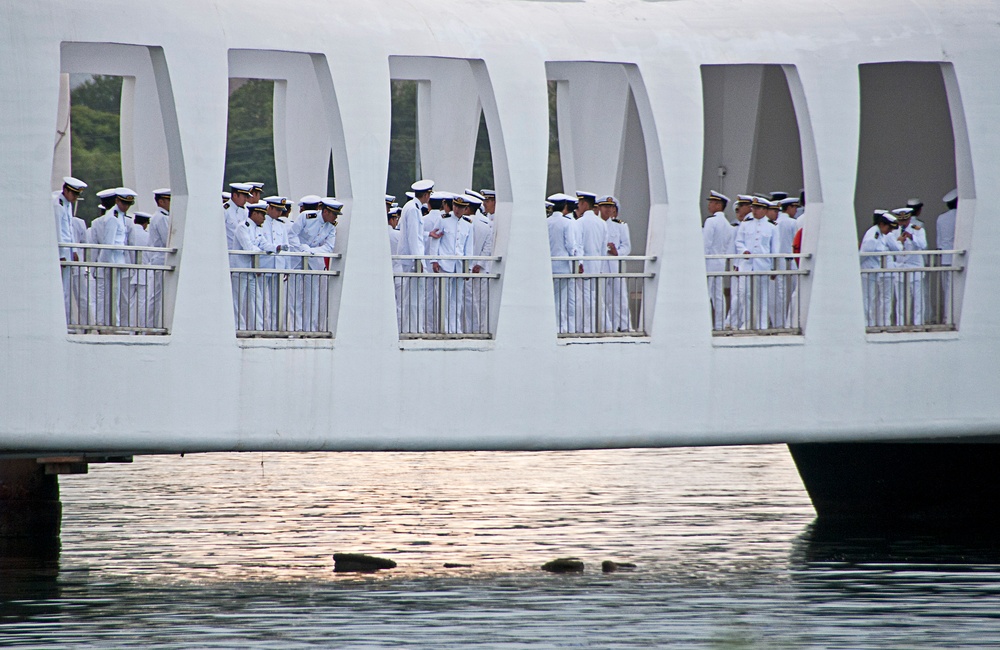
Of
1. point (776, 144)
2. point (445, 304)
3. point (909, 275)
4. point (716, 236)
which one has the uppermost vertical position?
point (776, 144)

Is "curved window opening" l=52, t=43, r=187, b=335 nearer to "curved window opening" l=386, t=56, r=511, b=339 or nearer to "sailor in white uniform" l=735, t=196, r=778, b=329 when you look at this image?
"curved window opening" l=386, t=56, r=511, b=339

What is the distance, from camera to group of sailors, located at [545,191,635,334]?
56.3 ft

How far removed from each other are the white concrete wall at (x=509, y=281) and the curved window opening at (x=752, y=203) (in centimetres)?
52

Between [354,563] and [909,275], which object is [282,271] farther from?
[909,275]

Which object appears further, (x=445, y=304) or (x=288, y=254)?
(x=445, y=304)

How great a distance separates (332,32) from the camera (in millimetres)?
15977

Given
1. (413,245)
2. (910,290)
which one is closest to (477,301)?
(413,245)

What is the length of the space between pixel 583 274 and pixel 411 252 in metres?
1.60

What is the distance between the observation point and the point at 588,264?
61.8ft

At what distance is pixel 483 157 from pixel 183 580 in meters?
32.0

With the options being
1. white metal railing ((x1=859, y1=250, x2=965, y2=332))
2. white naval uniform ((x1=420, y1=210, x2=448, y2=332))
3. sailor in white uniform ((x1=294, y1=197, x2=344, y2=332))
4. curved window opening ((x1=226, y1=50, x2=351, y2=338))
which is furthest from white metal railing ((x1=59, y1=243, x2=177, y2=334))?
white metal railing ((x1=859, y1=250, x2=965, y2=332))

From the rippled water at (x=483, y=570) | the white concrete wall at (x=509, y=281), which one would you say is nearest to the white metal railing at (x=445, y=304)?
the white concrete wall at (x=509, y=281)

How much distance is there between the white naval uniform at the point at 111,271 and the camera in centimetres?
1551

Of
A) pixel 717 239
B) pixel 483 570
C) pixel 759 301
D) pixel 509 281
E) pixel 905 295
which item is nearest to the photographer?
pixel 509 281
